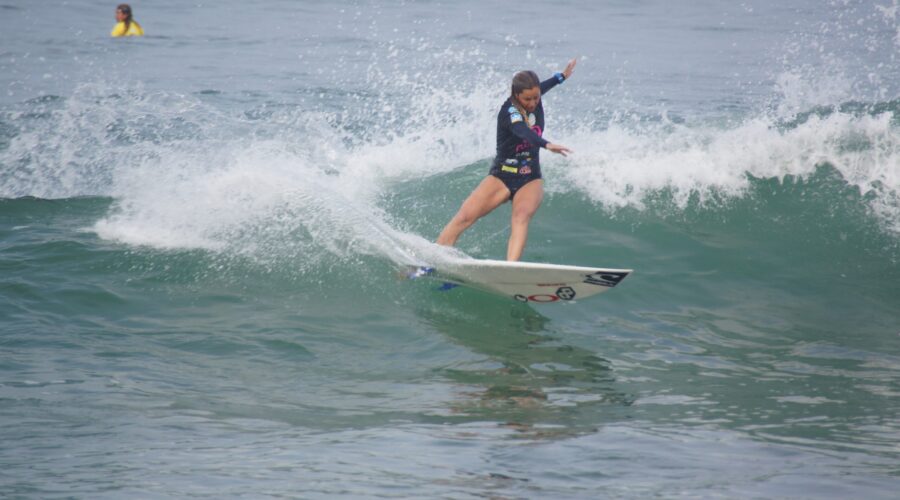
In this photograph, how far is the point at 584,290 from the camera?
7.41m

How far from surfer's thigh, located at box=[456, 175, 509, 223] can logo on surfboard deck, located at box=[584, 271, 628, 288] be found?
1.09m

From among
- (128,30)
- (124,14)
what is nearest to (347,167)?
(124,14)

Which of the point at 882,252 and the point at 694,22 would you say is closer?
the point at 882,252

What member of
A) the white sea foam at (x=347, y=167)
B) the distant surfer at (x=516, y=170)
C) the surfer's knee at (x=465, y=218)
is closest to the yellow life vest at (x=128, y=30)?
the white sea foam at (x=347, y=167)

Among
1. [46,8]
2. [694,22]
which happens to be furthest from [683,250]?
[46,8]

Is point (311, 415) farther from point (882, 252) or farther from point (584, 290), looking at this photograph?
point (882, 252)

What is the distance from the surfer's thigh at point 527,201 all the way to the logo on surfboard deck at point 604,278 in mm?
773

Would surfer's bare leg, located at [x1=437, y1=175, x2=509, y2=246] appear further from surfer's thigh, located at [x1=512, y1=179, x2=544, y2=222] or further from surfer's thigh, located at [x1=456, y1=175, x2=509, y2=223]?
surfer's thigh, located at [x1=512, y1=179, x2=544, y2=222]

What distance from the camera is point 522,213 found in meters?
7.69

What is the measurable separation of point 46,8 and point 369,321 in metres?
24.7

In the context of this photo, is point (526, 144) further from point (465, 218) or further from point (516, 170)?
point (465, 218)

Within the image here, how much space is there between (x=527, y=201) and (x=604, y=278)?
968 millimetres

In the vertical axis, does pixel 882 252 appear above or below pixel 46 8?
below

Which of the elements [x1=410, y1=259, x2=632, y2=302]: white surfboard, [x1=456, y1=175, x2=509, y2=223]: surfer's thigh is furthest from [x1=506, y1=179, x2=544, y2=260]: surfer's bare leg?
[x1=410, y1=259, x2=632, y2=302]: white surfboard
